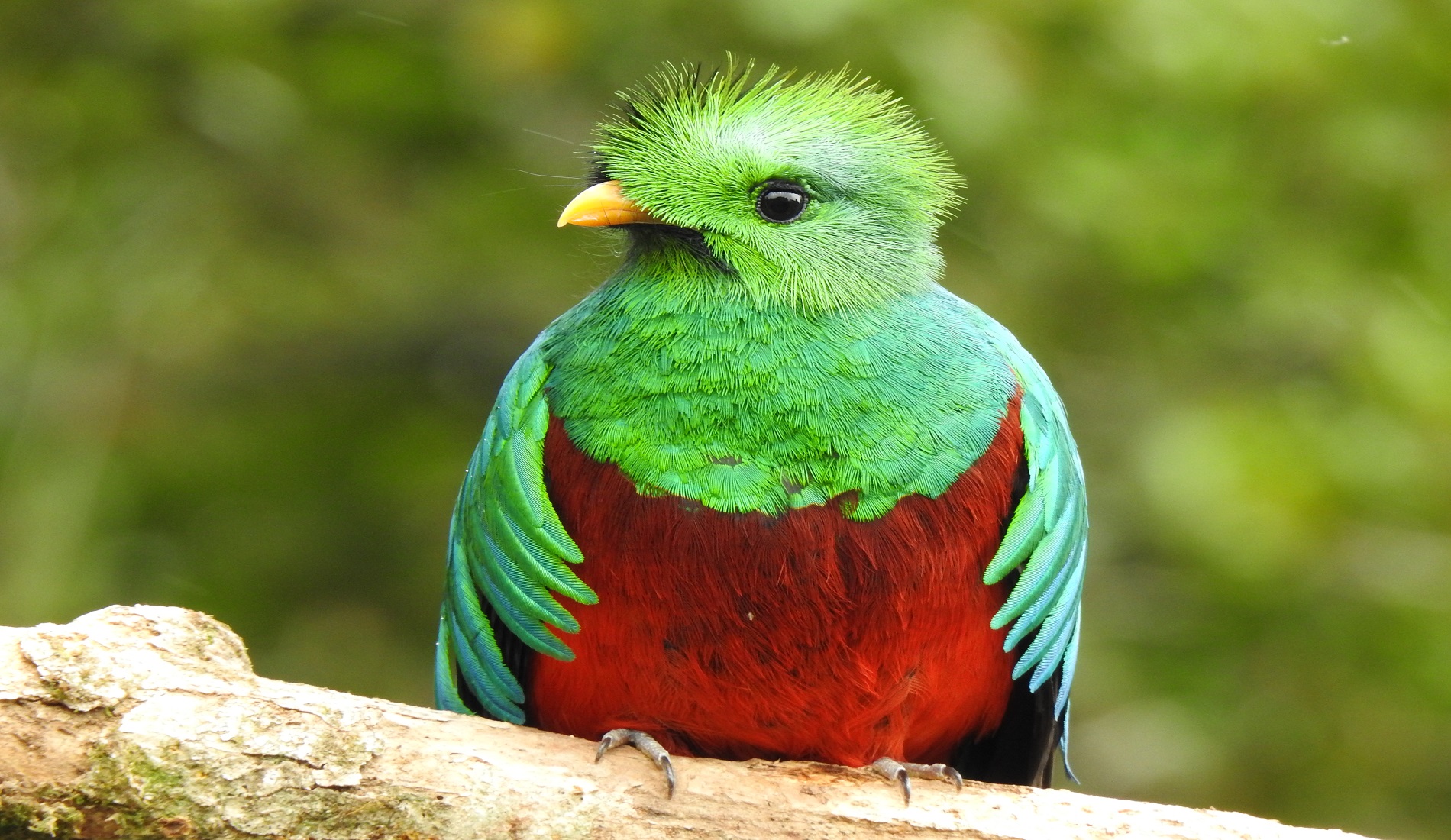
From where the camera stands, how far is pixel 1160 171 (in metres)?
6.27

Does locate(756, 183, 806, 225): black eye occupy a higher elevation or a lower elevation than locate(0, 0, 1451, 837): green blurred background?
lower

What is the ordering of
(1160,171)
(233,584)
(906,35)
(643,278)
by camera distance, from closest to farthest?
(643,278), (906,35), (1160,171), (233,584)

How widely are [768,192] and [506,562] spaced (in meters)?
1.08

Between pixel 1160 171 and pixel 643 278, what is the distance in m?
3.13

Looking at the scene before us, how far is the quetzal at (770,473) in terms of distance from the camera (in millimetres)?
3572

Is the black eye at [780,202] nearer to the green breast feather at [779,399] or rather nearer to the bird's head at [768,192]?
the bird's head at [768,192]

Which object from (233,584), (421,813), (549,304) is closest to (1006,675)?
(421,813)

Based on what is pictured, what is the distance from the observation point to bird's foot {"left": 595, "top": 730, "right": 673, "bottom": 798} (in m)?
3.44

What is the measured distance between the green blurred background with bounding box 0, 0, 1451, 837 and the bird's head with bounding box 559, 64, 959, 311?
164 cm

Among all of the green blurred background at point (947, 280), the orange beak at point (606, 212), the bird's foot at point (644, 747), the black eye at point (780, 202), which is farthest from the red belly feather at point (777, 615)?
the green blurred background at point (947, 280)

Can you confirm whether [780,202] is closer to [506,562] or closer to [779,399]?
[779,399]

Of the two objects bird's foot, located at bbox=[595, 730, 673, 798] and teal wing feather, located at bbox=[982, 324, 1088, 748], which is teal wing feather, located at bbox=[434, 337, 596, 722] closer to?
bird's foot, located at bbox=[595, 730, 673, 798]

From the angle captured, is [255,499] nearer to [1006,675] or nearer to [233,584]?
[233,584]

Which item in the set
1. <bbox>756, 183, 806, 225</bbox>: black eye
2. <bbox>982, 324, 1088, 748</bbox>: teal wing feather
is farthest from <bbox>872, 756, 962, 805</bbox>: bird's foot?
<bbox>756, 183, 806, 225</bbox>: black eye
